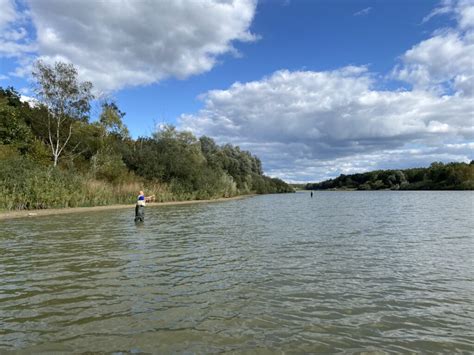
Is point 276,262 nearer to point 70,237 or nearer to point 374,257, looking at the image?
point 374,257

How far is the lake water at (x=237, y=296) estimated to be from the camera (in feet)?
18.0

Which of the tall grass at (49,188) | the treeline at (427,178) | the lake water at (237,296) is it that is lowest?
the lake water at (237,296)

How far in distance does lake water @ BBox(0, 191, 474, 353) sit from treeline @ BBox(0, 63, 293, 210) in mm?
19564

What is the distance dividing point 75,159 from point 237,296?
155ft

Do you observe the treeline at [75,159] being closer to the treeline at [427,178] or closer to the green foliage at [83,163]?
the green foliage at [83,163]

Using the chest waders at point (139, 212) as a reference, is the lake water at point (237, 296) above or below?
below

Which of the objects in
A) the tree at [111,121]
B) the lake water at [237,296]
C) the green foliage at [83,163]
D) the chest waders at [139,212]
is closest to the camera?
the lake water at [237,296]

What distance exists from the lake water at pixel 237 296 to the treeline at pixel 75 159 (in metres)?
19.6

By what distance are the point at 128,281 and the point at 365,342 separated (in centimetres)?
550

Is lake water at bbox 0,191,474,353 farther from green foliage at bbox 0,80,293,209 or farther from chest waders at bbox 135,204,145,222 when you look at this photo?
green foliage at bbox 0,80,293,209

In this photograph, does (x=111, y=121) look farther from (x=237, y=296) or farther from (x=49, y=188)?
(x=237, y=296)

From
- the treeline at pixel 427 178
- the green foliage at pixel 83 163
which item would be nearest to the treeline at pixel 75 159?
the green foliage at pixel 83 163

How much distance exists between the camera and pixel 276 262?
11.0 metres

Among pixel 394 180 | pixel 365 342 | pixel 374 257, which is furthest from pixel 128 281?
pixel 394 180
